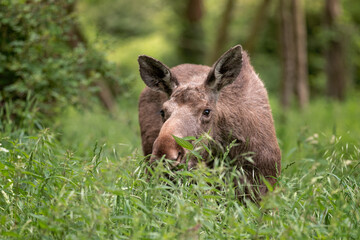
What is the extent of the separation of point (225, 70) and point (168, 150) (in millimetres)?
1619

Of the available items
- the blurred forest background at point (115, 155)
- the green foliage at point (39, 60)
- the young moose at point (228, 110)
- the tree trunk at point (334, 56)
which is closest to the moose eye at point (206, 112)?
the young moose at point (228, 110)

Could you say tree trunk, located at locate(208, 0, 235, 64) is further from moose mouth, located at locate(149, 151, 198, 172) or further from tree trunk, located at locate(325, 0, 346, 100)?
moose mouth, located at locate(149, 151, 198, 172)

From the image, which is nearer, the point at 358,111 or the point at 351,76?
the point at 358,111

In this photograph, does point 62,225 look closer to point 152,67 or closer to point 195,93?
point 195,93

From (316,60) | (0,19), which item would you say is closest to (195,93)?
(0,19)

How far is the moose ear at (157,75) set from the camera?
18.1 feet

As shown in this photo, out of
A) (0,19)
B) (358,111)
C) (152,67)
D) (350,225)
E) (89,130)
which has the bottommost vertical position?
(358,111)

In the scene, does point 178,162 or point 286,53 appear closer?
point 178,162

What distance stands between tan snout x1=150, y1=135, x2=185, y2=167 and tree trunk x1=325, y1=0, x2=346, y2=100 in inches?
560

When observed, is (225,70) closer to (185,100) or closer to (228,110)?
(228,110)

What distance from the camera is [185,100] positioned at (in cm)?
508

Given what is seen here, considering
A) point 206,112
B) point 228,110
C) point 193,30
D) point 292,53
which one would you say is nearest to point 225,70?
point 228,110

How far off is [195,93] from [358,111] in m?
9.70

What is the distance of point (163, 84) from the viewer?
18.7 ft
